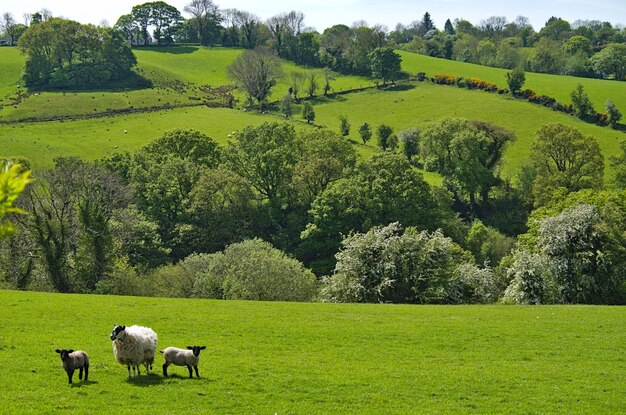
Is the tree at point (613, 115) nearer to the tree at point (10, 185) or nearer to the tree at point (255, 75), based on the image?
the tree at point (255, 75)

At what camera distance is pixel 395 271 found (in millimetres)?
48688

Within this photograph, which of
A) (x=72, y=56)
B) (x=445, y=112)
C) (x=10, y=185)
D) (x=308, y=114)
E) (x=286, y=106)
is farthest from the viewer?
(x=72, y=56)

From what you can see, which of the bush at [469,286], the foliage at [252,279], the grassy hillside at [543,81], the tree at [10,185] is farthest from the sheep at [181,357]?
the grassy hillside at [543,81]

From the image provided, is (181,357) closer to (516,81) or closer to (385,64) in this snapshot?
(516,81)

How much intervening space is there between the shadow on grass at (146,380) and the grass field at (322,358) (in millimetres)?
95

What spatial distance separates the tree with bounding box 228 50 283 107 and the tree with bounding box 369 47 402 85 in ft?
85.7

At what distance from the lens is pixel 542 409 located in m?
20.7

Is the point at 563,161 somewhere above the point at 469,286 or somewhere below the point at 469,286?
above

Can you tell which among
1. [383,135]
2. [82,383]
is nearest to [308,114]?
[383,135]

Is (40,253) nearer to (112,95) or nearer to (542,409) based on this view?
(542,409)

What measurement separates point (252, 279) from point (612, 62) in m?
144

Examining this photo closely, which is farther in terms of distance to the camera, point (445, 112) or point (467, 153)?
point (445, 112)

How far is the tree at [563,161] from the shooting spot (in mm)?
81875

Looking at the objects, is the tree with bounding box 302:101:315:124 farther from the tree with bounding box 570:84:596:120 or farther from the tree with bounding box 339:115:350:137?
the tree with bounding box 570:84:596:120
